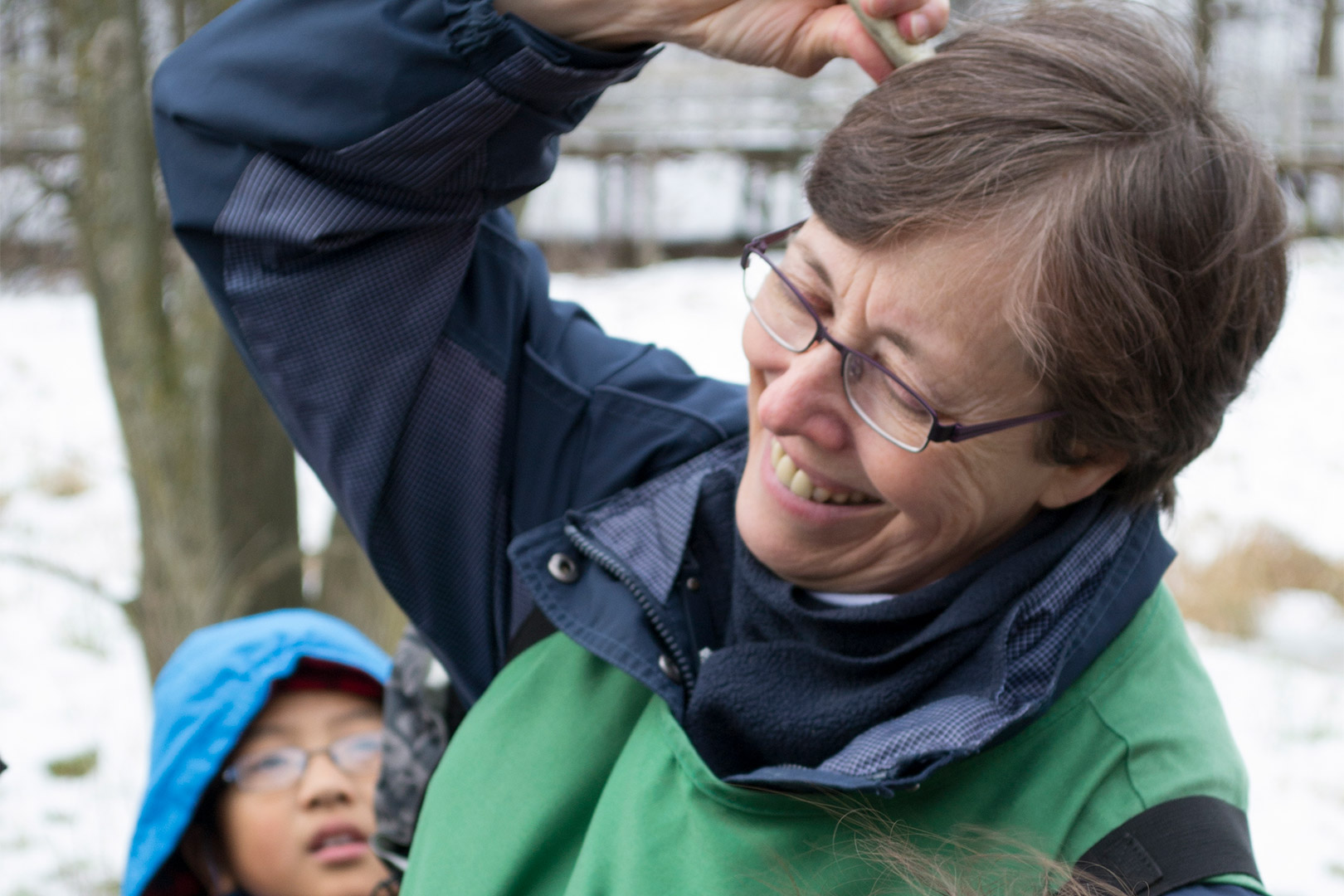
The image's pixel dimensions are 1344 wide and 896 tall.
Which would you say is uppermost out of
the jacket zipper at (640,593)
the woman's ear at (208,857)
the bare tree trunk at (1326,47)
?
the jacket zipper at (640,593)

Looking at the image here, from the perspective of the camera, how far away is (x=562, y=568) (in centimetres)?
152

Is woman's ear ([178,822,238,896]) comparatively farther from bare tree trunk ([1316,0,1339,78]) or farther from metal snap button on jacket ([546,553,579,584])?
bare tree trunk ([1316,0,1339,78])

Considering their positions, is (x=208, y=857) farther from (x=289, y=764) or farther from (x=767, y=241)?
(x=767, y=241)

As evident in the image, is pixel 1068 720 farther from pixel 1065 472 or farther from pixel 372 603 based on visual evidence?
pixel 372 603

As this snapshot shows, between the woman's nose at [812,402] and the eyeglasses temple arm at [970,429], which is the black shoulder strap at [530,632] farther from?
the eyeglasses temple arm at [970,429]

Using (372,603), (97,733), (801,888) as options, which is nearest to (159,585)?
(372,603)

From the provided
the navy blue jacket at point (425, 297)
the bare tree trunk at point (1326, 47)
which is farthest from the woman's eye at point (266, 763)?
the bare tree trunk at point (1326, 47)

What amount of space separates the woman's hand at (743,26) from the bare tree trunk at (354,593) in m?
2.29

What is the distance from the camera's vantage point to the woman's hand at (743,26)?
1.42m

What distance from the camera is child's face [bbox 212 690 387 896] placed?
219cm

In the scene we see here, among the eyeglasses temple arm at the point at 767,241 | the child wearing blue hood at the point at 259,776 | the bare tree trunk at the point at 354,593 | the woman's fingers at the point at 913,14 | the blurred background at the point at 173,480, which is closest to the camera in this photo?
the woman's fingers at the point at 913,14

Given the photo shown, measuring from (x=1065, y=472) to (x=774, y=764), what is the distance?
1.63 feet

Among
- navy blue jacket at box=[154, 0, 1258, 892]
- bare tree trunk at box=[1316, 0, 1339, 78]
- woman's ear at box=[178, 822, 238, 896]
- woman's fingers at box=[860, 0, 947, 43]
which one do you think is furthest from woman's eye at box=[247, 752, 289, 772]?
bare tree trunk at box=[1316, 0, 1339, 78]

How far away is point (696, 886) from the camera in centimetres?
129
